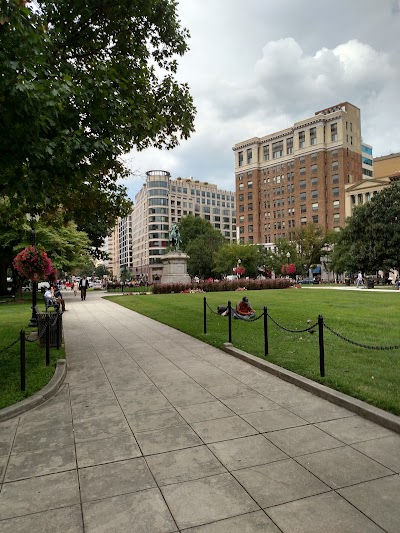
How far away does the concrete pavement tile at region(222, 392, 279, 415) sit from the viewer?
18.7 ft

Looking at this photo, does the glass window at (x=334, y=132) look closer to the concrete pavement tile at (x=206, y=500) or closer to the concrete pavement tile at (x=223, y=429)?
the concrete pavement tile at (x=223, y=429)

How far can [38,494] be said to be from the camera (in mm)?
3568

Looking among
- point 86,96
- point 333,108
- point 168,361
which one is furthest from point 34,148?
point 333,108

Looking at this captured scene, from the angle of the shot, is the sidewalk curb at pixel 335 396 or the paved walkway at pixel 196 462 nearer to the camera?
the paved walkway at pixel 196 462

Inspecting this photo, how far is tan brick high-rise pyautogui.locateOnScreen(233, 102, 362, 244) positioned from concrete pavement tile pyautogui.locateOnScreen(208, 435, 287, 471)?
82.2 meters

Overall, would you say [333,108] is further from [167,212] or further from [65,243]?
[65,243]

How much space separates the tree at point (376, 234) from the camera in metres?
43.9

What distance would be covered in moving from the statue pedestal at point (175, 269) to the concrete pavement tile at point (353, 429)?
114 ft

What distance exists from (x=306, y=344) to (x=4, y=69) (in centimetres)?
851

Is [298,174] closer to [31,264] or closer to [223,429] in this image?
[31,264]

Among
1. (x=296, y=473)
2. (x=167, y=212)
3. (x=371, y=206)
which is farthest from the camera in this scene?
(x=167, y=212)

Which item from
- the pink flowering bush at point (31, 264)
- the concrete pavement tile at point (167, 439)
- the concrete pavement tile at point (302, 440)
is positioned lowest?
the concrete pavement tile at point (167, 439)

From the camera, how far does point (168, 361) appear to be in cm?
900

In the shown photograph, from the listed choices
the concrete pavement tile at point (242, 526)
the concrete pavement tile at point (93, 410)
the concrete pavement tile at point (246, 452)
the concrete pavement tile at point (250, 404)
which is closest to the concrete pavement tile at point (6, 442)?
the concrete pavement tile at point (93, 410)
